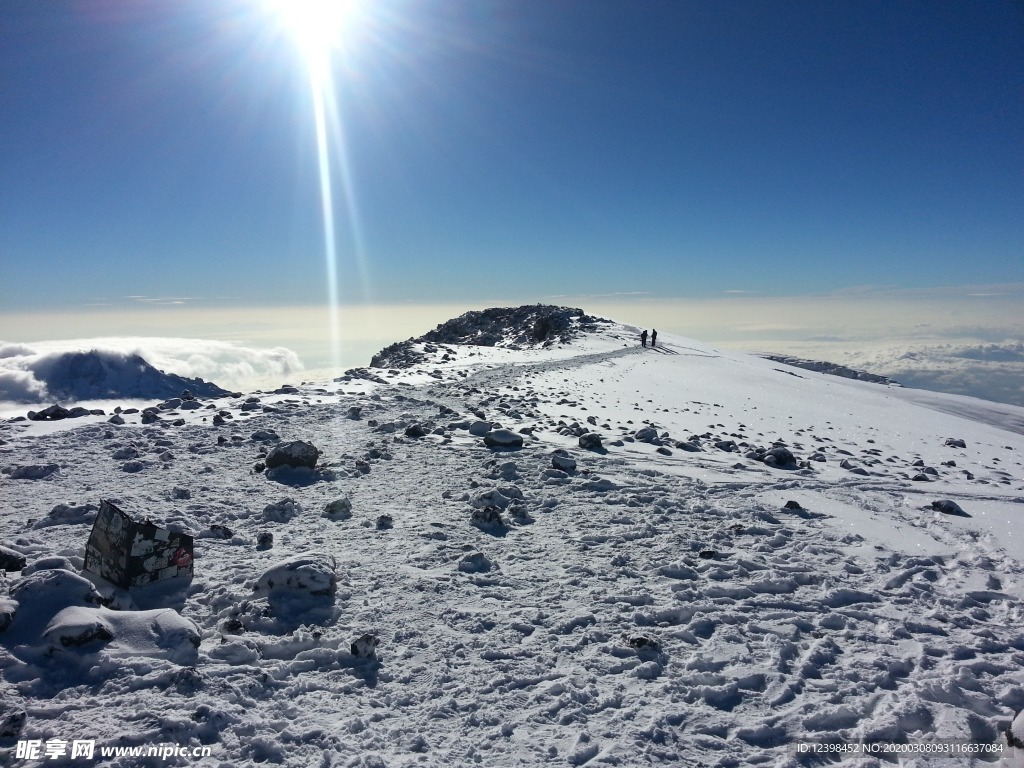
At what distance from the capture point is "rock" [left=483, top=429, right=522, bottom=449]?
1182cm

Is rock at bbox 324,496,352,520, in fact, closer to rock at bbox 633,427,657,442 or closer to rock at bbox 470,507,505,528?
rock at bbox 470,507,505,528

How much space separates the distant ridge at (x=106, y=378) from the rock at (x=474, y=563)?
50.7 meters

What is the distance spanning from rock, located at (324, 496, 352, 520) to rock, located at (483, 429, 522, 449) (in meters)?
4.38

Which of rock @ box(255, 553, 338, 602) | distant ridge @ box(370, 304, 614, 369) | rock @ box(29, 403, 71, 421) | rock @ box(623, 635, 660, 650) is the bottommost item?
rock @ box(623, 635, 660, 650)

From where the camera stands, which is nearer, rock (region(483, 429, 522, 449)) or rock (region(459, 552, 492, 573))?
rock (region(459, 552, 492, 573))

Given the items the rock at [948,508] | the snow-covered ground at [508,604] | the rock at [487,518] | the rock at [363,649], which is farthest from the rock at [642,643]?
the rock at [948,508]

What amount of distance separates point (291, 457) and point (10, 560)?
426 cm

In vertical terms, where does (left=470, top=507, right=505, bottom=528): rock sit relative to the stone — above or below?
below

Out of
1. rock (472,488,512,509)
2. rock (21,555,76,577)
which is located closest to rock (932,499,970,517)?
rock (472,488,512,509)

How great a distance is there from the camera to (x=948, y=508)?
8.54m

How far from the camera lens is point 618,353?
3419 centimetres

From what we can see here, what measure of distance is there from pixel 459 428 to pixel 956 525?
9607 mm

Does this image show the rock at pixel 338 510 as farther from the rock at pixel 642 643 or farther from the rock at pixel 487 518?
the rock at pixel 642 643

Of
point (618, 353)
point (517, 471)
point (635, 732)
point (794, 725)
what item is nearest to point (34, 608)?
point (635, 732)
